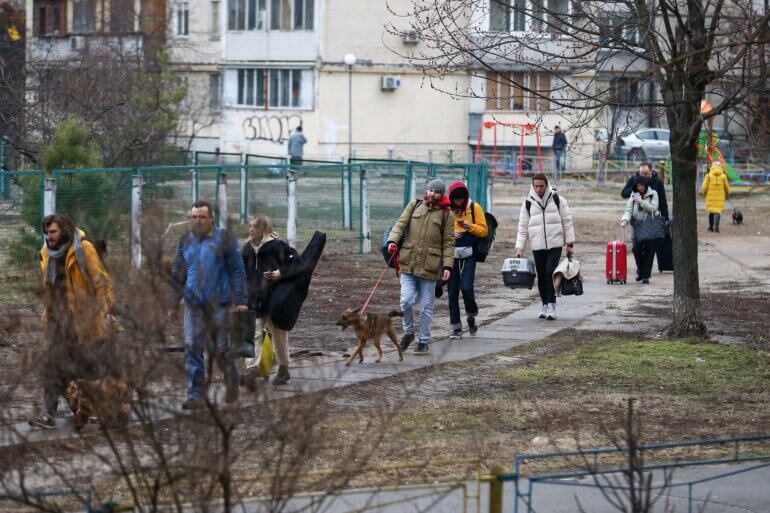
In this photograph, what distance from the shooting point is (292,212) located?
69.3ft

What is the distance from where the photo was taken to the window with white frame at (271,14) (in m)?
50.5

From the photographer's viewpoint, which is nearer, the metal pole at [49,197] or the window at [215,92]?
the metal pole at [49,197]

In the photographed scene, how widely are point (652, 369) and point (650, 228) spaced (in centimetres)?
776

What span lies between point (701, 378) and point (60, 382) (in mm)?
7445

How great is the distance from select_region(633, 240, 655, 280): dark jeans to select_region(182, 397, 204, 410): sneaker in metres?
14.7

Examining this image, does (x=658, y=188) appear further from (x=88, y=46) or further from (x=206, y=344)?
(x=88, y=46)

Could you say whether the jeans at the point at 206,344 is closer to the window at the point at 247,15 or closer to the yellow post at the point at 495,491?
the yellow post at the point at 495,491

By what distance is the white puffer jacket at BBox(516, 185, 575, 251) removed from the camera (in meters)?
14.7

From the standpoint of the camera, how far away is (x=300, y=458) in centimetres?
467

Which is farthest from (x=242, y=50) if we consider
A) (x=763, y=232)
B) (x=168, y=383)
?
(x=168, y=383)

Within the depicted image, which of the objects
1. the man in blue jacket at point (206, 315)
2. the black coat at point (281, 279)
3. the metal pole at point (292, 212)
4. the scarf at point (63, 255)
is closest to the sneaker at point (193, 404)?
the man in blue jacket at point (206, 315)

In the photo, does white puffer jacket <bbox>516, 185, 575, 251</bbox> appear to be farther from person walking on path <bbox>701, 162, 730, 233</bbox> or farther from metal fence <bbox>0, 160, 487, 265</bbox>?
person walking on path <bbox>701, 162, 730, 233</bbox>

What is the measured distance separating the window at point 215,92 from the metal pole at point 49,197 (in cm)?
3510

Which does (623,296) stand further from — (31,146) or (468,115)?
(468,115)
